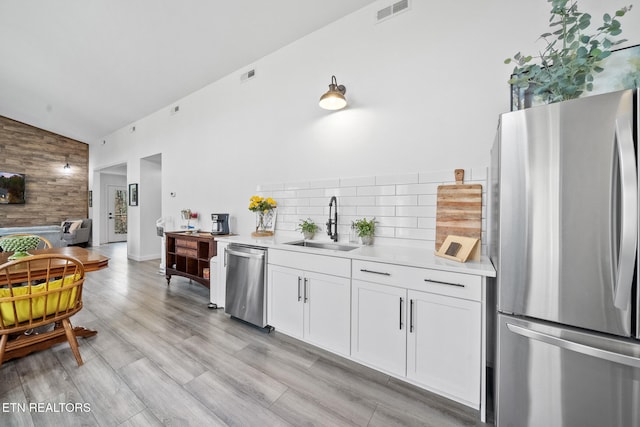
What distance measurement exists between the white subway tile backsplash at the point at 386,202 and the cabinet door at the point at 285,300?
715 millimetres

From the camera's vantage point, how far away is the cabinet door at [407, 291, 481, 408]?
1480 millimetres

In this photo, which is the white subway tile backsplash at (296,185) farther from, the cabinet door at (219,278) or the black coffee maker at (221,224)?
the black coffee maker at (221,224)

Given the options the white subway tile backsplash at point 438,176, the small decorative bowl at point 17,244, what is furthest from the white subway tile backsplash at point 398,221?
the small decorative bowl at point 17,244

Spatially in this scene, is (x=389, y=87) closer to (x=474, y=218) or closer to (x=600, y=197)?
(x=474, y=218)

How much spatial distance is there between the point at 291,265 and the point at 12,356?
2.24 meters

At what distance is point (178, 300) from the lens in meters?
3.38

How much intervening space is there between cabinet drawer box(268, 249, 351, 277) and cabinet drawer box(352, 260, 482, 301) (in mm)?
98

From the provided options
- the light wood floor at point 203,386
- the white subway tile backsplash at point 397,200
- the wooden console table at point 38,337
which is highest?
the white subway tile backsplash at point 397,200

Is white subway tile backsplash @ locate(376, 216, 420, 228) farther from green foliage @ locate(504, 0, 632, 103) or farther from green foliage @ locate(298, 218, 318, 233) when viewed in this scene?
green foliage @ locate(504, 0, 632, 103)

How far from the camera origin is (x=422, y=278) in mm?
1634

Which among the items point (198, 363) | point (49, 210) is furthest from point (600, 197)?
point (49, 210)

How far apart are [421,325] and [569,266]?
85cm

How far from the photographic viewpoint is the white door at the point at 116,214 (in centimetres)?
846

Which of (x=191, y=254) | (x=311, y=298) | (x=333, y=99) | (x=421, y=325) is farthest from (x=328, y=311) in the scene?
(x=191, y=254)
